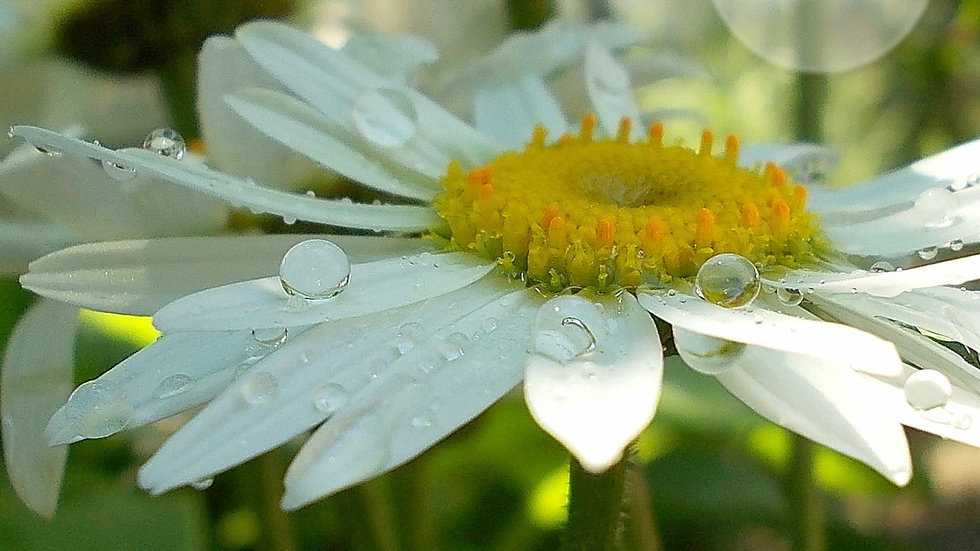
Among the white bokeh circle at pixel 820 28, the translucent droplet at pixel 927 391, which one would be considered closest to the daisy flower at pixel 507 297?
the translucent droplet at pixel 927 391

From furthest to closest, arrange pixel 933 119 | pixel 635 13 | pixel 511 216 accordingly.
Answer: pixel 635 13 < pixel 933 119 < pixel 511 216

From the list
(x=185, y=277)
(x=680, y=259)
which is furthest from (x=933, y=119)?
(x=185, y=277)

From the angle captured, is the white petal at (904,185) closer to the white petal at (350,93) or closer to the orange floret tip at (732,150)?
the orange floret tip at (732,150)

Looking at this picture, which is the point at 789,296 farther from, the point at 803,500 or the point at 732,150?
the point at 803,500

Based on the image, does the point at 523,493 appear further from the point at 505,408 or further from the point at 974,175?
the point at 974,175

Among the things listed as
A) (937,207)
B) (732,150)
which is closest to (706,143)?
(732,150)
